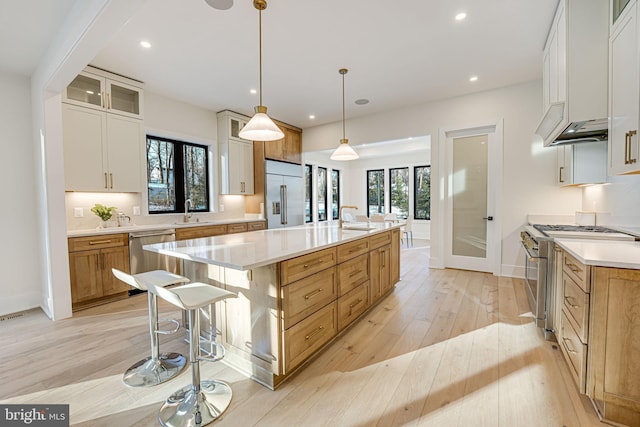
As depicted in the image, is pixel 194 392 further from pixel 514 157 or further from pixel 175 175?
pixel 514 157

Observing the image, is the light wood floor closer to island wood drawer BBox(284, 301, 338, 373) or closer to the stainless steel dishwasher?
island wood drawer BBox(284, 301, 338, 373)

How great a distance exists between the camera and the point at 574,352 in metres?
1.72

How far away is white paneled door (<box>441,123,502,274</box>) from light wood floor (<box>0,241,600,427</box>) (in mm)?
1603

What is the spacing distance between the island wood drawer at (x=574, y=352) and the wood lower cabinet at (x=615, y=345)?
3 centimetres

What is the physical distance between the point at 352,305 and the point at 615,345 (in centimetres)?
169

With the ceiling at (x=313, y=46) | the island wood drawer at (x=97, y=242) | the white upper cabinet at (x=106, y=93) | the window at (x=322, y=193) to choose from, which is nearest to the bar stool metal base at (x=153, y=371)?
the island wood drawer at (x=97, y=242)

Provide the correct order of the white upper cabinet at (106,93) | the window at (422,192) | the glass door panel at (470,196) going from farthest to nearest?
the window at (422,192)
the glass door panel at (470,196)
the white upper cabinet at (106,93)

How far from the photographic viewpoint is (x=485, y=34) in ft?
9.39

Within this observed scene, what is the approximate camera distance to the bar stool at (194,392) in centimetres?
150

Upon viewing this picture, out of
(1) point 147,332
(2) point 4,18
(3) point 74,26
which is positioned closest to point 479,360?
(1) point 147,332

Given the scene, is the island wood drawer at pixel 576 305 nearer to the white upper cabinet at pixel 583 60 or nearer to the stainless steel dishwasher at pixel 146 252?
the white upper cabinet at pixel 583 60

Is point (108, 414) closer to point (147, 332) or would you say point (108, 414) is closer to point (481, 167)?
point (147, 332)

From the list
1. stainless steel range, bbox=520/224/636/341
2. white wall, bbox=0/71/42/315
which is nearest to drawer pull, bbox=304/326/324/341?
stainless steel range, bbox=520/224/636/341

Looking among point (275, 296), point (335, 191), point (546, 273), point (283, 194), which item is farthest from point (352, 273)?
point (335, 191)
